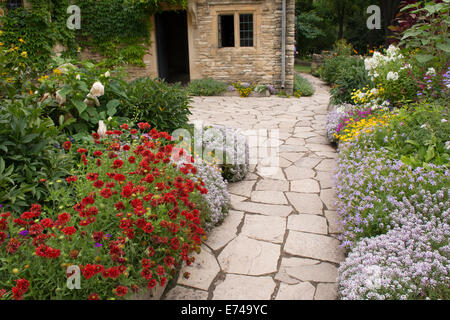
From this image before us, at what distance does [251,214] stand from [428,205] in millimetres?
1665

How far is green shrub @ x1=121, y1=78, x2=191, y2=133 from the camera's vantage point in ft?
13.6

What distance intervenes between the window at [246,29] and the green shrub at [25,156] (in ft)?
30.7

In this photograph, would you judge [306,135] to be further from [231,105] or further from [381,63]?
[231,105]

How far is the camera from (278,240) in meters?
3.18

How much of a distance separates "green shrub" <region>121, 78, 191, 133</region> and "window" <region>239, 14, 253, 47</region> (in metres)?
7.49

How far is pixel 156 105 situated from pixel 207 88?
6.95m

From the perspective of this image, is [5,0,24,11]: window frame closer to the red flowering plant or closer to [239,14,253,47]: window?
[239,14,253,47]: window

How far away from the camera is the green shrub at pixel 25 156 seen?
2.50 m

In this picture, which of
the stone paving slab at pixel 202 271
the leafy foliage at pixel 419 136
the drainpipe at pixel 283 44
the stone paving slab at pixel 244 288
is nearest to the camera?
the stone paving slab at pixel 244 288

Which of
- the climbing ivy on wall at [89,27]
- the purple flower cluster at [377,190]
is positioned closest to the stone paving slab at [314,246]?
the purple flower cluster at [377,190]

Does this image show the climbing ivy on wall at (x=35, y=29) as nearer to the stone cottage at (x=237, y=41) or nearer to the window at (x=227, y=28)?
the stone cottage at (x=237, y=41)

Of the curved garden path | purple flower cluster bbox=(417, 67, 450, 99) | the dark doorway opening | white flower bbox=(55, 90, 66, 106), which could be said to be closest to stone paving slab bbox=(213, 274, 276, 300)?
the curved garden path

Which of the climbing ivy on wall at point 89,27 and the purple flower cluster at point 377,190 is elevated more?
the climbing ivy on wall at point 89,27

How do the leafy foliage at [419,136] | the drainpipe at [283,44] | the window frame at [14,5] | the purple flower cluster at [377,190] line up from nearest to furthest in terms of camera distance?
the purple flower cluster at [377,190] < the leafy foliage at [419,136] < the window frame at [14,5] < the drainpipe at [283,44]
